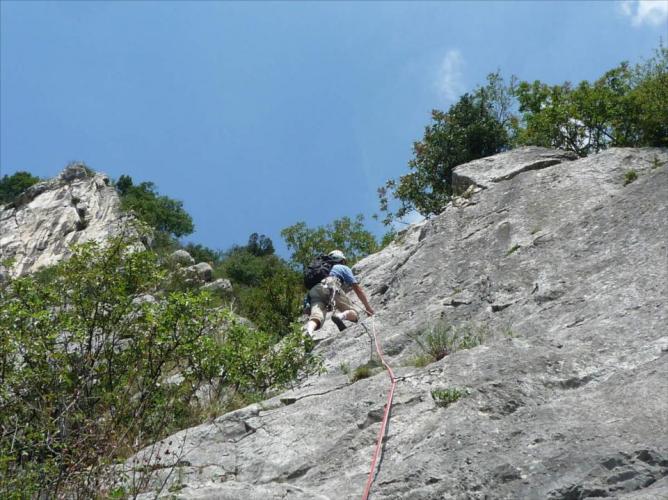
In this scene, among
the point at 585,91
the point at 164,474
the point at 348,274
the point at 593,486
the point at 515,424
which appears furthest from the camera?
the point at 585,91

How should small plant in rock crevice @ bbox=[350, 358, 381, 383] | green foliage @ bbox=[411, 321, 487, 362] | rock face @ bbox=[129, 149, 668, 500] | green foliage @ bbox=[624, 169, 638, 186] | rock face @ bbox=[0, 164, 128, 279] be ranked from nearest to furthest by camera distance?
rock face @ bbox=[129, 149, 668, 500] < green foliage @ bbox=[411, 321, 487, 362] < small plant in rock crevice @ bbox=[350, 358, 381, 383] < green foliage @ bbox=[624, 169, 638, 186] < rock face @ bbox=[0, 164, 128, 279]

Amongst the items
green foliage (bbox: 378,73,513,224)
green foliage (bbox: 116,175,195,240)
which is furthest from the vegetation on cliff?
green foliage (bbox: 116,175,195,240)

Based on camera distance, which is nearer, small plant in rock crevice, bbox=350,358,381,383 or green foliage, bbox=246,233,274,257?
small plant in rock crevice, bbox=350,358,381,383

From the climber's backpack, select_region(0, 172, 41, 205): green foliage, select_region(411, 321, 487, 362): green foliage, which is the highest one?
select_region(0, 172, 41, 205): green foliage

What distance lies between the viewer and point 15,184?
71.6 m

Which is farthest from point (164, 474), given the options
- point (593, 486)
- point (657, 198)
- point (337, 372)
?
point (657, 198)

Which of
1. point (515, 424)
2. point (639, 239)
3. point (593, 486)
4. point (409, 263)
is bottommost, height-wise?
point (593, 486)

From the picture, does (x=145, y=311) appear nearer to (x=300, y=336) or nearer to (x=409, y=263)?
(x=300, y=336)

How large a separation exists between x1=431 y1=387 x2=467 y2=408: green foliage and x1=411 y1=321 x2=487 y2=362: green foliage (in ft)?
4.33

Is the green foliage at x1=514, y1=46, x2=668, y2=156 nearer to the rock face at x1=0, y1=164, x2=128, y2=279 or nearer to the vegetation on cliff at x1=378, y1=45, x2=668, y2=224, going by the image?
the vegetation on cliff at x1=378, y1=45, x2=668, y2=224

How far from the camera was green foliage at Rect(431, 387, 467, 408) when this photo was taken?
7859mm

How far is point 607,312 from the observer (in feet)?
29.5

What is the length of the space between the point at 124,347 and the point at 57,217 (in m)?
43.3

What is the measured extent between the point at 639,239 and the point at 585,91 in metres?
10.9
